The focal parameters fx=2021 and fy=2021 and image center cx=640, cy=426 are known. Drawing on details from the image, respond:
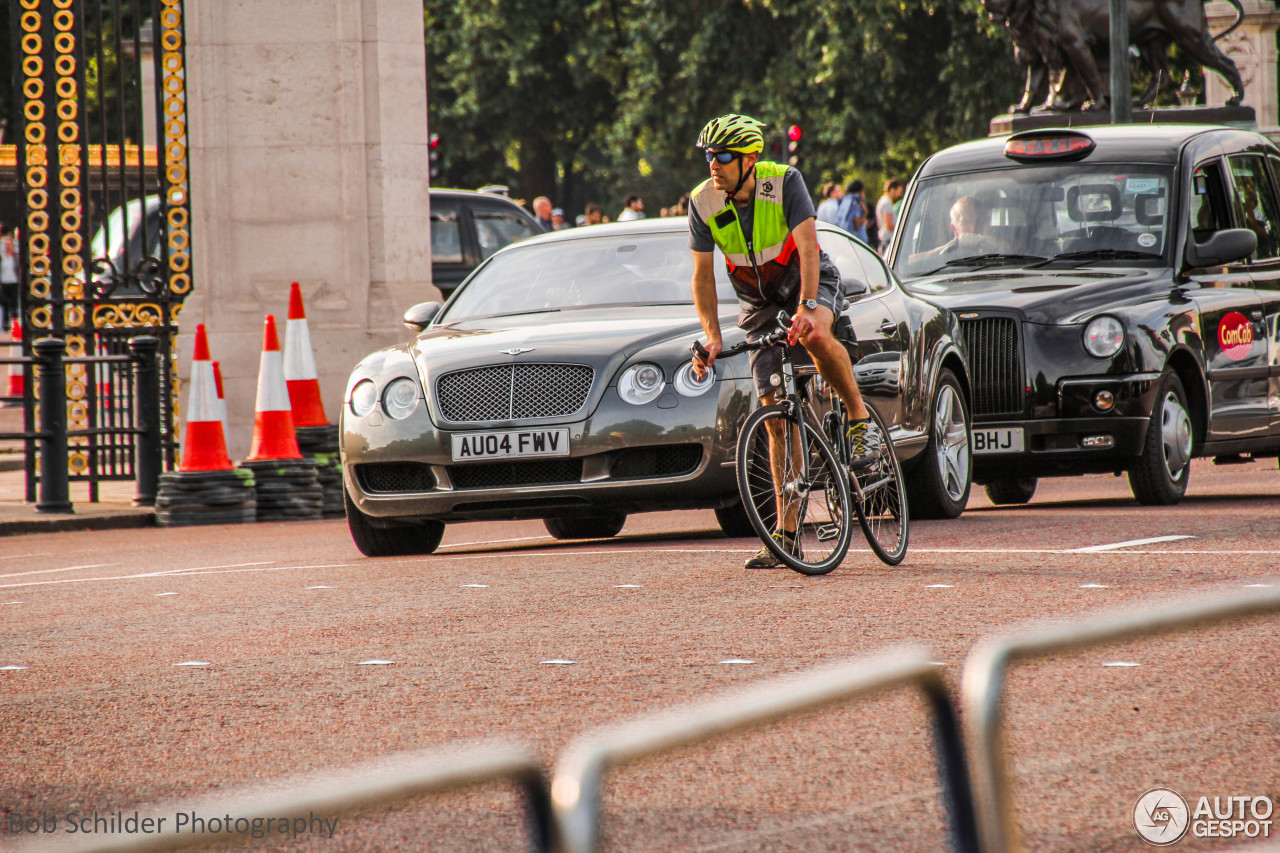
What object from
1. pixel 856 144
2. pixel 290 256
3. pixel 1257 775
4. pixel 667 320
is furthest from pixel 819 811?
pixel 856 144

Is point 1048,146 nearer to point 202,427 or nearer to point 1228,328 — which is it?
point 1228,328

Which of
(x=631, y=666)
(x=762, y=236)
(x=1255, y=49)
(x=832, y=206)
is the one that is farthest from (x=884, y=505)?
(x=1255, y=49)

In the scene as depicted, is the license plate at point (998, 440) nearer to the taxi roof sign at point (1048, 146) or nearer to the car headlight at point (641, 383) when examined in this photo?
the taxi roof sign at point (1048, 146)

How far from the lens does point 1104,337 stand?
10.5 m

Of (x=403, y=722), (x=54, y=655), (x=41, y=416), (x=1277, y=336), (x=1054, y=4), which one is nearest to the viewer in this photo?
(x=403, y=722)

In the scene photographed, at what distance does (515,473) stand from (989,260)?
3848 millimetres

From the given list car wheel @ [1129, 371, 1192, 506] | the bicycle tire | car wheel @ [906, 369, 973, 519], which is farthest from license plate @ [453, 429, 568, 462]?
car wheel @ [1129, 371, 1192, 506]

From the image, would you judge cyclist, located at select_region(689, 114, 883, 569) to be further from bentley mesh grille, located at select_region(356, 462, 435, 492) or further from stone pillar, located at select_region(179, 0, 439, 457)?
stone pillar, located at select_region(179, 0, 439, 457)

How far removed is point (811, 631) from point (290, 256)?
32.3 ft

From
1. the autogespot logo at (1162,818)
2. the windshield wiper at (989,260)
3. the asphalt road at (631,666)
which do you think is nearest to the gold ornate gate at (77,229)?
the asphalt road at (631,666)

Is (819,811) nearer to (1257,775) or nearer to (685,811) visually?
(685,811)

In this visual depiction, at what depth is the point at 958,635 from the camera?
5.97 metres

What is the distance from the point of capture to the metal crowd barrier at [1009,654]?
2221 mm

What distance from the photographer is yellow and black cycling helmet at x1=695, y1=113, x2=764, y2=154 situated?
7.62m
